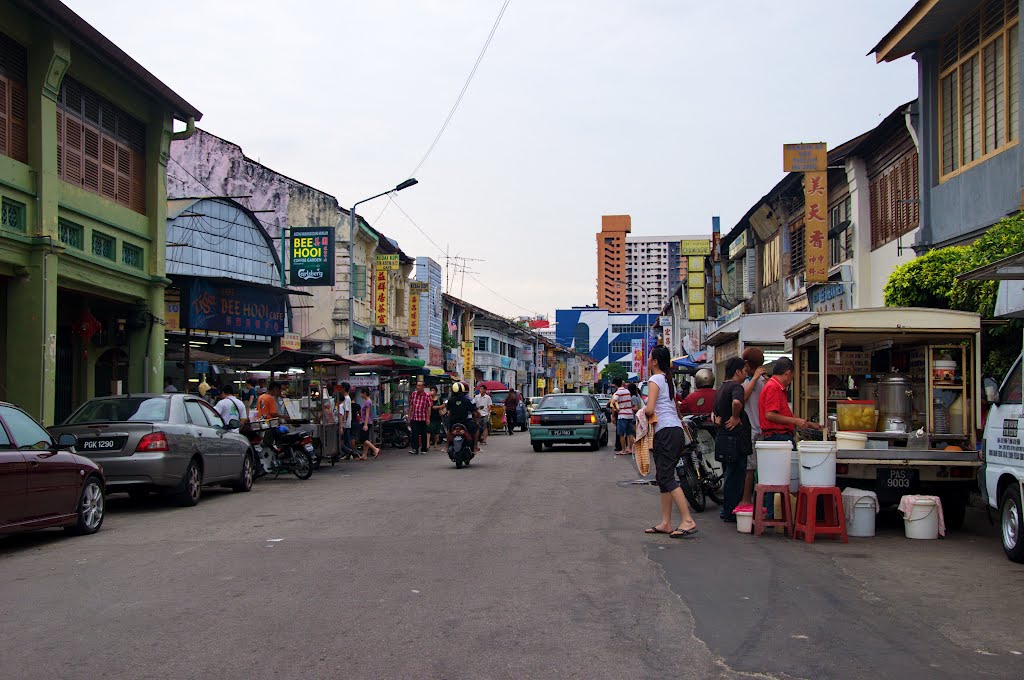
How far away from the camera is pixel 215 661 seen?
544cm

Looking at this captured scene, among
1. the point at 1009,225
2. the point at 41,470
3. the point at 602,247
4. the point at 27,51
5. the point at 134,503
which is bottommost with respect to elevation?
the point at 134,503

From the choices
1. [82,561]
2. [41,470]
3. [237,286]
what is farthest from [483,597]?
[237,286]

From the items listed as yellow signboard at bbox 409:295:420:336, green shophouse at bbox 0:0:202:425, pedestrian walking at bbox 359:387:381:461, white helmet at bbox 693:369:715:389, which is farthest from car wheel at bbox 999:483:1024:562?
yellow signboard at bbox 409:295:420:336

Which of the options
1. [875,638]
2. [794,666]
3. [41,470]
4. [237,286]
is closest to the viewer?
[794,666]

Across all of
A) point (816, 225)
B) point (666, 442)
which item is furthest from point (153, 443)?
point (816, 225)

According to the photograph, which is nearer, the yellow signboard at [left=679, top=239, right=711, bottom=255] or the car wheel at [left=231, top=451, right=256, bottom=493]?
the car wheel at [left=231, top=451, right=256, bottom=493]

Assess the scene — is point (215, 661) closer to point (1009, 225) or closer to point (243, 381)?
point (1009, 225)

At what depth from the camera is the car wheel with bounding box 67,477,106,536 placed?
10.9m

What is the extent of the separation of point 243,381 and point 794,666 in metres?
26.8

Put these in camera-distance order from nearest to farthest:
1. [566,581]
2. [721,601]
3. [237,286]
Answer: [721,601] < [566,581] < [237,286]

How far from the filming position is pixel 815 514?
399 inches

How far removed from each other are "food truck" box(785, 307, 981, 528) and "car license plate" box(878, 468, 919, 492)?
0.01 metres

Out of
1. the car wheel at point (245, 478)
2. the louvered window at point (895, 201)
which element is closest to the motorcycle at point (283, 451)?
the car wheel at point (245, 478)

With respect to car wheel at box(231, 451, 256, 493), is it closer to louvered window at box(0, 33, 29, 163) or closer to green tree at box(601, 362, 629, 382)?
louvered window at box(0, 33, 29, 163)
